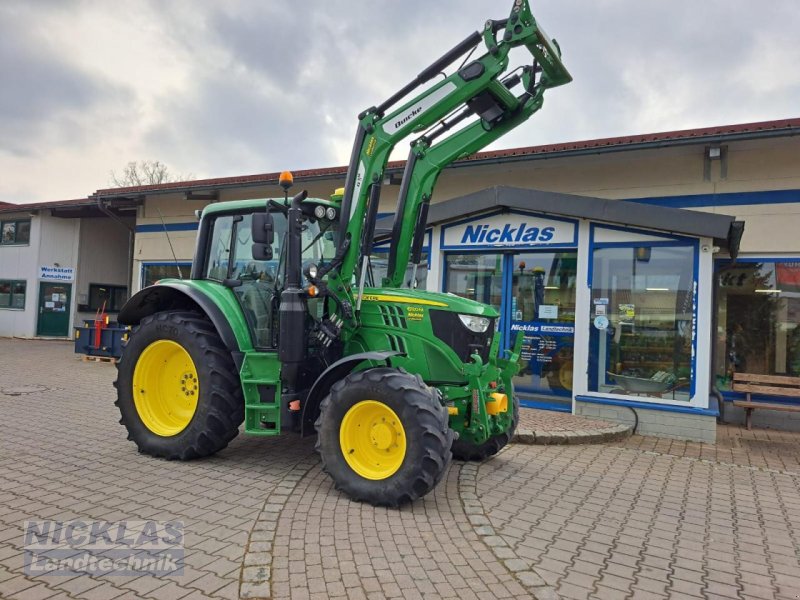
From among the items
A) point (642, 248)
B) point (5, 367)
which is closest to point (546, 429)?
Result: point (642, 248)

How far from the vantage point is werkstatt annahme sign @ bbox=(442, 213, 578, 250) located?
8.47 meters

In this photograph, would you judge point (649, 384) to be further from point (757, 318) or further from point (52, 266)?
point (52, 266)

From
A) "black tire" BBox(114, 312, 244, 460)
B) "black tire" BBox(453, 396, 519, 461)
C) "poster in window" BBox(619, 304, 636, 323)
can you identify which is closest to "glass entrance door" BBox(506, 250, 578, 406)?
"poster in window" BBox(619, 304, 636, 323)

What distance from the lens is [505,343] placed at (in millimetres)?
8938

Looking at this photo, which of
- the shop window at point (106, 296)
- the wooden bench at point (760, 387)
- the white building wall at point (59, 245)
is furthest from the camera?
the shop window at point (106, 296)

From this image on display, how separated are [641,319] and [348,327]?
5085mm

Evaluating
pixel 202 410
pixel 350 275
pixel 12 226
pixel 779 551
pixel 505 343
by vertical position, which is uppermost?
pixel 12 226

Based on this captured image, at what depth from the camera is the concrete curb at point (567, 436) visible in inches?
270

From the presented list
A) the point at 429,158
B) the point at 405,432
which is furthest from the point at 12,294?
the point at 405,432

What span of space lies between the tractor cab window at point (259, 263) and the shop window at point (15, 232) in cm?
1844

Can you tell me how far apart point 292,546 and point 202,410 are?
2.00 metres

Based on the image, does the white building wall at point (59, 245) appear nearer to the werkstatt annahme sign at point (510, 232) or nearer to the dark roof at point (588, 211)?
the dark roof at point (588, 211)

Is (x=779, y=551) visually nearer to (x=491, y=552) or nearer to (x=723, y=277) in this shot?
(x=491, y=552)

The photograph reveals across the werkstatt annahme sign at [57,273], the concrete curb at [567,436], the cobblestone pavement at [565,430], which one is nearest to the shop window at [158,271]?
the werkstatt annahme sign at [57,273]
